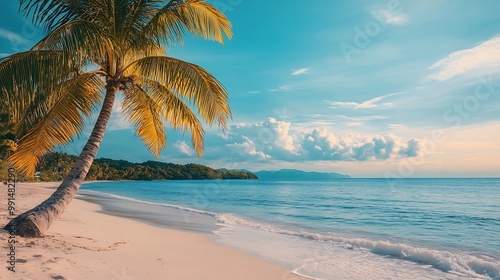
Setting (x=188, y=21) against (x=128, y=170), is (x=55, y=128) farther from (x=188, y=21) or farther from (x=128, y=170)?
(x=128, y=170)

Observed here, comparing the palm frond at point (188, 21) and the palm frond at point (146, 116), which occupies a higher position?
the palm frond at point (188, 21)

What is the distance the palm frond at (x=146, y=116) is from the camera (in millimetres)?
10070

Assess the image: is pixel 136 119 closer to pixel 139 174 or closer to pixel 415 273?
pixel 415 273

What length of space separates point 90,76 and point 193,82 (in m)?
2.56

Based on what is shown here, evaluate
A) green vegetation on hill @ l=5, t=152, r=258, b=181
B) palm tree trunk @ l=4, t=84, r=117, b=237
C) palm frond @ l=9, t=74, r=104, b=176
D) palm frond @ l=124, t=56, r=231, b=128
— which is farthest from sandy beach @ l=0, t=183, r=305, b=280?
green vegetation on hill @ l=5, t=152, r=258, b=181

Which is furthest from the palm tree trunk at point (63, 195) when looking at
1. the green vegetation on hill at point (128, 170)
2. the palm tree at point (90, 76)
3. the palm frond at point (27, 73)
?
the green vegetation on hill at point (128, 170)

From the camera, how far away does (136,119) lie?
10773 mm

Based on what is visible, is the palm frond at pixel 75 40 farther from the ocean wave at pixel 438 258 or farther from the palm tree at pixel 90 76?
the ocean wave at pixel 438 258

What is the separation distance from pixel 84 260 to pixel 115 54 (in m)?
4.98

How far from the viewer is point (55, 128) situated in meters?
7.68

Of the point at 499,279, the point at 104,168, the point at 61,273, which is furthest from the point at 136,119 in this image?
the point at 104,168

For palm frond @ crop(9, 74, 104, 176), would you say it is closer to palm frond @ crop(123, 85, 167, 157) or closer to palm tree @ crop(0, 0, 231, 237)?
palm tree @ crop(0, 0, 231, 237)

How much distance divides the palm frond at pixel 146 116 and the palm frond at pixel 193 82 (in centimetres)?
141

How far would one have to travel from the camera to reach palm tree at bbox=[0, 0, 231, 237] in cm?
662
